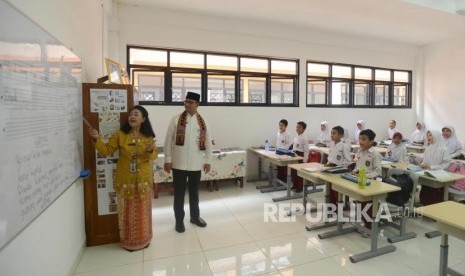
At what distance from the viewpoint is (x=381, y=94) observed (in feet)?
25.1

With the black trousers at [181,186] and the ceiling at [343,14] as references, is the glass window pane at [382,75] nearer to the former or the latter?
the ceiling at [343,14]

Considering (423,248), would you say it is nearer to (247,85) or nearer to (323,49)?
(247,85)

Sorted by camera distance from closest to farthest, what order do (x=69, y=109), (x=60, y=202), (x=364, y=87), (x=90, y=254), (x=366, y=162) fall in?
(x=60, y=202), (x=69, y=109), (x=90, y=254), (x=366, y=162), (x=364, y=87)

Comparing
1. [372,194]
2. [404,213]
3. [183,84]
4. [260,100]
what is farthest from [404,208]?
[183,84]

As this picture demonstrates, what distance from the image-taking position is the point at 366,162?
130 inches

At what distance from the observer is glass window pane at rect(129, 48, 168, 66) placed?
5.09 metres

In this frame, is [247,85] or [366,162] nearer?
[366,162]

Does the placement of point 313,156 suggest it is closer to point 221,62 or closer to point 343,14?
point 221,62

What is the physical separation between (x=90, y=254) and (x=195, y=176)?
141 cm

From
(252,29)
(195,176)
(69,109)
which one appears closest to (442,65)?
(252,29)

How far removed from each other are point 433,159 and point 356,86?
3659mm

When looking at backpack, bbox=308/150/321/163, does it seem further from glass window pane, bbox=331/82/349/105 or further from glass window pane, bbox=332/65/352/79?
glass window pane, bbox=332/65/352/79

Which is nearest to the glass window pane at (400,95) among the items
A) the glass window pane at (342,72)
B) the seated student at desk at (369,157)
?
the glass window pane at (342,72)

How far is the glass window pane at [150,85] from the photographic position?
517cm
